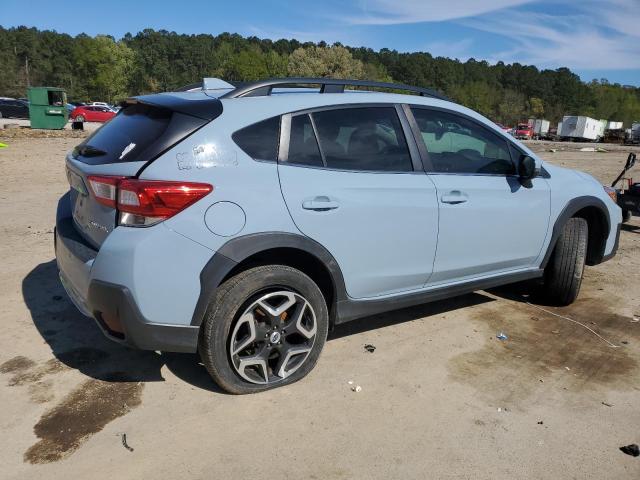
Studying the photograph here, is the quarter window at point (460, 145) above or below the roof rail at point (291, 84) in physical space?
below

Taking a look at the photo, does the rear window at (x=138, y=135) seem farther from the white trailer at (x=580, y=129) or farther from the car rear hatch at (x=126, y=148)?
the white trailer at (x=580, y=129)

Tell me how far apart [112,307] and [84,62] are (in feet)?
339

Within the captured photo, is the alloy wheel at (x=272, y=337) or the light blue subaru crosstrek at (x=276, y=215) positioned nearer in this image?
the light blue subaru crosstrek at (x=276, y=215)

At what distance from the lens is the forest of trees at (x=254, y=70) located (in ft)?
296

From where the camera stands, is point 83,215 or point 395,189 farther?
point 395,189

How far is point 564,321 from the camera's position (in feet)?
14.9

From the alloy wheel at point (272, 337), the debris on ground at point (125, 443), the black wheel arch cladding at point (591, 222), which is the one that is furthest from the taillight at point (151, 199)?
the black wheel arch cladding at point (591, 222)

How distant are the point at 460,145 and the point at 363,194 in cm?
112

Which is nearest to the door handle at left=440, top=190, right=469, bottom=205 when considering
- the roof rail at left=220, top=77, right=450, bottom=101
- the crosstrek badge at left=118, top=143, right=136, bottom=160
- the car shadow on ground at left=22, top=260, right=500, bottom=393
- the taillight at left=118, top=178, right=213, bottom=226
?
the roof rail at left=220, top=77, right=450, bottom=101

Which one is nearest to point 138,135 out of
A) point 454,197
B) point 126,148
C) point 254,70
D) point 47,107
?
point 126,148

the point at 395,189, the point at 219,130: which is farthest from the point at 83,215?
the point at 395,189

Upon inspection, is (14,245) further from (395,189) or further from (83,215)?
(395,189)

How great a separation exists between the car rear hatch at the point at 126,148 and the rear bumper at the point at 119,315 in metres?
0.15

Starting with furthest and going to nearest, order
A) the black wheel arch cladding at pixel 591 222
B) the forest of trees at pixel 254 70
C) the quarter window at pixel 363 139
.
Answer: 1. the forest of trees at pixel 254 70
2. the black wheel arch cladding at pixel 591 222
3. the quarter window at pixel 363 139
